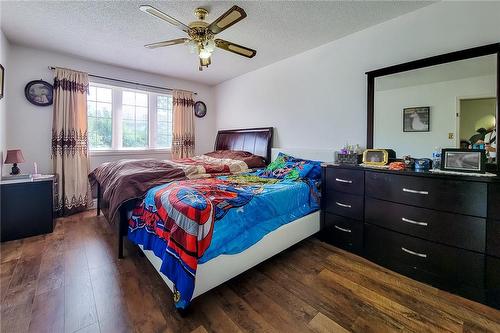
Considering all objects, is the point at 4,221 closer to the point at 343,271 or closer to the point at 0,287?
the point at 0,287

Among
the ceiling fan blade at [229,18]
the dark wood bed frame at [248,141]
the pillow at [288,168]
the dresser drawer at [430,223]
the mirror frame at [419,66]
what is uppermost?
the ceiling fan blade at [229,18]

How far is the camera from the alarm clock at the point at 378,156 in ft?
7.16

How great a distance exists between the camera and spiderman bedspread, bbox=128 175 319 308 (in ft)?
4.45

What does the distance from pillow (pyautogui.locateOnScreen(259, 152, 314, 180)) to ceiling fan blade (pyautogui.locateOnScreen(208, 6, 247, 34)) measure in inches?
64.1

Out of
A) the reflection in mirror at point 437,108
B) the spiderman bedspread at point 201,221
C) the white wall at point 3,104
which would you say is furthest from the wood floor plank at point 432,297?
the white wall at point 3,104

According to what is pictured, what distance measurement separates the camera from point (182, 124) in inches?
174

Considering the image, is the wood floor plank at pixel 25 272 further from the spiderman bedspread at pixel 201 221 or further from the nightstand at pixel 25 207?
the spiderman bedspread at pixel 201 221

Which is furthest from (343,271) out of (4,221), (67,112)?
(67,112)

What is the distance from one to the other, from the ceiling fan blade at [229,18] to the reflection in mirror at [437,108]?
5.40 ft

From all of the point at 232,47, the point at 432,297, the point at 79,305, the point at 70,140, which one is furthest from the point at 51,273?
the point at 432,297

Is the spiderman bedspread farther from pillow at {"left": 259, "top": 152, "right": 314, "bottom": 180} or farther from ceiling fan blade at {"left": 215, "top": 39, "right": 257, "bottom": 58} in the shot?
ceiling fan blade at {"left": 215, "top": 39, "right": 257, "bottom": 58}

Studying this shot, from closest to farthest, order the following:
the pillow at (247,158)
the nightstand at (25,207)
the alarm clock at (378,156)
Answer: the alarm clock at (378,156), the nightstand at (25,207), the pillow at (247,158)

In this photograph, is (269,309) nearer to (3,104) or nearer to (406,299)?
(406,299)

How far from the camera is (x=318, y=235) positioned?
103 inches
